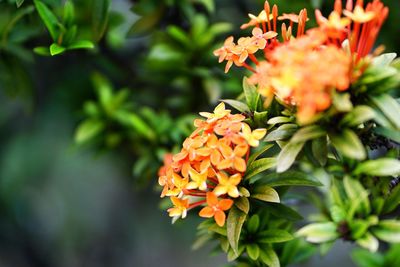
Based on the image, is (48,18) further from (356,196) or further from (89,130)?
(356,196)

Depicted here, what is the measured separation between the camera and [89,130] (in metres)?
1.54

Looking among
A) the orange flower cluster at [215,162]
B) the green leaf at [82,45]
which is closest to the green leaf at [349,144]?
the orange flower cluster at [215,162]

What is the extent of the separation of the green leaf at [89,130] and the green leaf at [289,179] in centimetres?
71

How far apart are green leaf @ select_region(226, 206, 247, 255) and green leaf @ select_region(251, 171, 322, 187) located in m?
0.09

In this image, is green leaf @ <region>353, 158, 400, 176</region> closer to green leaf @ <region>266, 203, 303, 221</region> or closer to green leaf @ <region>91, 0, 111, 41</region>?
green leaf @ <region>266, 203, 303, 221</region>

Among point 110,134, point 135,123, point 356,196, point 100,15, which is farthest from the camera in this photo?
point 110,134

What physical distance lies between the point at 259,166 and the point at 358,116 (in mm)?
201

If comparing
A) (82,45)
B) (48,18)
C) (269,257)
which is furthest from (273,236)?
(48,18)

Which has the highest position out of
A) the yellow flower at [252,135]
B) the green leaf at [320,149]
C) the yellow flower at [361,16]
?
the yellow flower at [361,16]

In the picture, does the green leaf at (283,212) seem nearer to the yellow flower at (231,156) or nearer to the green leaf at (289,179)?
the green leaf at (289,179)

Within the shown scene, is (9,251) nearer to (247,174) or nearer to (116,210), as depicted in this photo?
(116,210)

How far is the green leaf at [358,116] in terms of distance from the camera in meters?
0.77

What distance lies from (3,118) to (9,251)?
1.64ft

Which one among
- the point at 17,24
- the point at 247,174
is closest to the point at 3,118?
the point at 17,24
